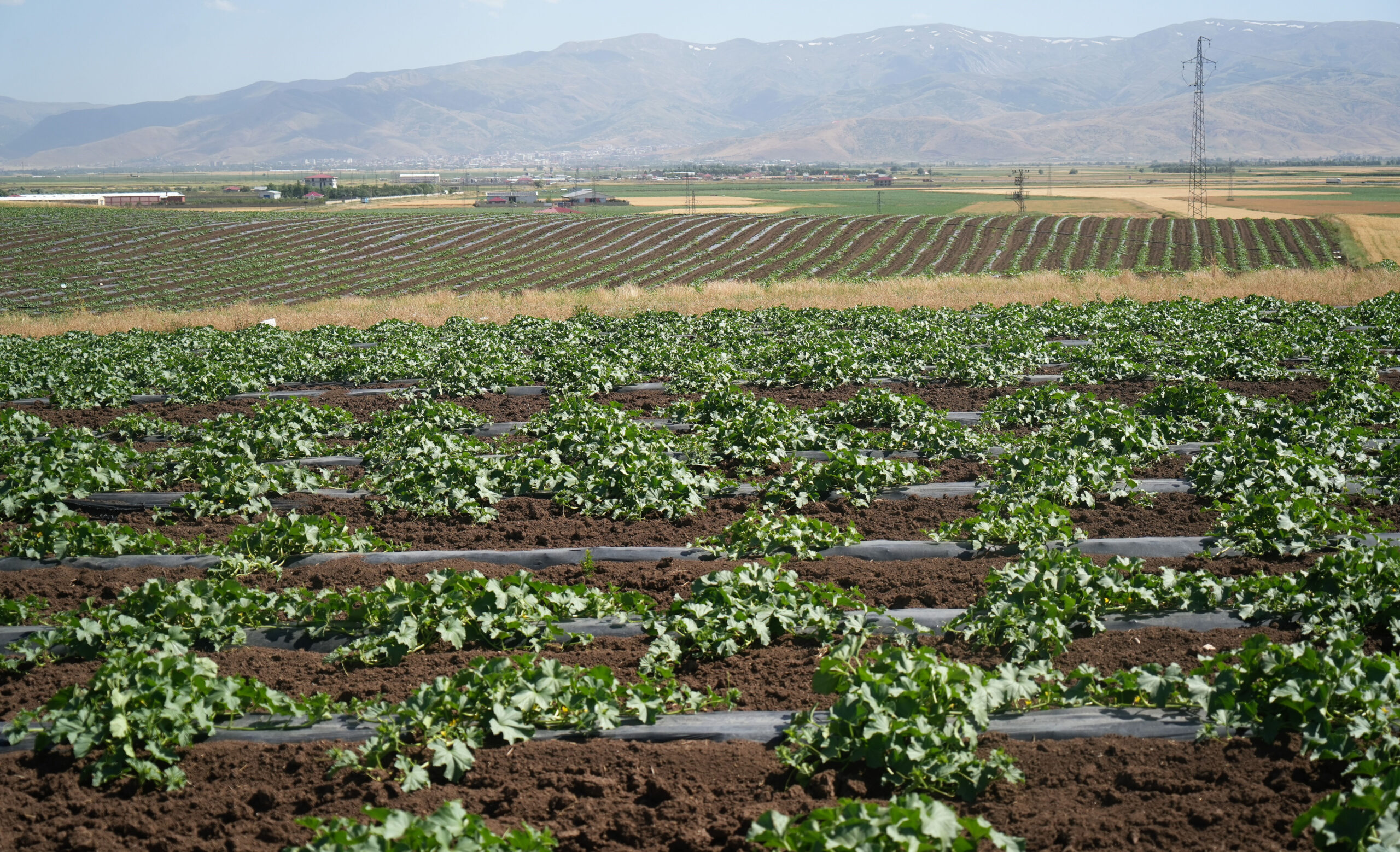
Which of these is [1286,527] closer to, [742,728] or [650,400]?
[742,728]

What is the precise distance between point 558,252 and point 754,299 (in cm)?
2563

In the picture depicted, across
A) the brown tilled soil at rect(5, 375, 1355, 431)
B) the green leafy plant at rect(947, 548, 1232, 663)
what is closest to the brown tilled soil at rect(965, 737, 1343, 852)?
the green leafy plant at rect(947, 548, 1232, 663)

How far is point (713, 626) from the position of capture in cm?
584

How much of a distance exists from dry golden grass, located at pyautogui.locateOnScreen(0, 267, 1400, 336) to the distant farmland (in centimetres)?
853

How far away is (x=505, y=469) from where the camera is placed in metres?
9.67

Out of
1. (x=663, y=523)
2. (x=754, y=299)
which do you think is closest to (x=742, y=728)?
(x=663, y=523)

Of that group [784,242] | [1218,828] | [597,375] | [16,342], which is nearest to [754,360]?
[597,375]

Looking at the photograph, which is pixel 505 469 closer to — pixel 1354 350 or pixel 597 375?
pixel 597 375

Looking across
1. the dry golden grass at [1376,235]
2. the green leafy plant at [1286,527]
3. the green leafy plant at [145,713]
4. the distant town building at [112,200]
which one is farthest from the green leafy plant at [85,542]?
the distant town building at [112,200]

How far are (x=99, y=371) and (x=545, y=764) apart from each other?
563 inches

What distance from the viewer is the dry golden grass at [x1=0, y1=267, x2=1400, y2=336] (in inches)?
1009

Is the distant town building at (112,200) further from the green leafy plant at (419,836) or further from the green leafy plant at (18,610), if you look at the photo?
the green leafy plant at (419,836)

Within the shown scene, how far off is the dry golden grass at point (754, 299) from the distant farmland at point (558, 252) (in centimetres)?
853

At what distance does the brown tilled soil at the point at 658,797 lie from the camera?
4133mm
